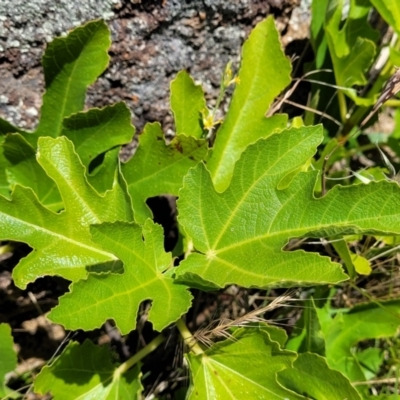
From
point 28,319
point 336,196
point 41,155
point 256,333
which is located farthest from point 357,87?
point 28,319

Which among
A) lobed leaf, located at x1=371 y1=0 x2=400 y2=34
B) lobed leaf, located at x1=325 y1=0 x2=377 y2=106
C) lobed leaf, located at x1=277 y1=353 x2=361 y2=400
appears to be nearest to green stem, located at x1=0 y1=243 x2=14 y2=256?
lobed leaf, located at x1=277 y1=353 x2=361 y2=400

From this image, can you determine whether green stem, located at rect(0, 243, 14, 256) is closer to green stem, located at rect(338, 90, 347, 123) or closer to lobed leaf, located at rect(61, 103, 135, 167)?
lobed leaf, located at rect(61, 103, 135, 167)

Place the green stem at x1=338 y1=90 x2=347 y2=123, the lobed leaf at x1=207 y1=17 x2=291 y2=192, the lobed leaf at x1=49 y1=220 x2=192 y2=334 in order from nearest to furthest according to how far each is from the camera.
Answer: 1. the lobed leaf at x1=49 y1=220 x2=192 y2=334
2. the lobed leaf at x1=207 y1=17 x2=291 y2=192
3. the green stem at x1=338 y1=90 x2=347 y2=123

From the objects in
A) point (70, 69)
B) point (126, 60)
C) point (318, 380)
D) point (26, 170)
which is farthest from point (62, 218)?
point (318, 380)

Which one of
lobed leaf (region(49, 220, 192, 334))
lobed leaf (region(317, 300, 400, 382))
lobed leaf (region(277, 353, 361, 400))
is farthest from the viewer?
lobed leaf (region(317, 300, 400, 382))

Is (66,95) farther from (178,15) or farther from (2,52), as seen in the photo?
(178,15)

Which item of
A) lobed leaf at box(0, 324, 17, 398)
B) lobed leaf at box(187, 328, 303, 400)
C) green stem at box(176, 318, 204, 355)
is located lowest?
lobed leaf at box(187, 328, 303, 400)
